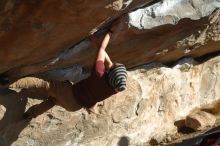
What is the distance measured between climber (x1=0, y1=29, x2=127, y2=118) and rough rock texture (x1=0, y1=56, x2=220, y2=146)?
14.3 inches

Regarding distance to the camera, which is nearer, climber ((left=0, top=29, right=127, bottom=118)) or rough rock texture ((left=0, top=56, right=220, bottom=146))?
climber ((left=0, top=29, right=127, bottom=118))

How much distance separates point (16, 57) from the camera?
5562mm

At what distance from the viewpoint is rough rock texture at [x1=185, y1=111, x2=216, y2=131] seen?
8.52m

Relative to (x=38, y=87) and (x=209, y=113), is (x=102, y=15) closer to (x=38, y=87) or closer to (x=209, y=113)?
(x=38, y=87)

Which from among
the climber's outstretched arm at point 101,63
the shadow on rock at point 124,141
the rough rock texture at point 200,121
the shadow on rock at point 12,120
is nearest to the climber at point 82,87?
the climber's outstretched arm at point 101,63

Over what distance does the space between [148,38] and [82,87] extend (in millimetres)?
1726

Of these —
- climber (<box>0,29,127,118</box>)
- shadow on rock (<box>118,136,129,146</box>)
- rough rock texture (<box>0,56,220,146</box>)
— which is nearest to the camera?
climber (<box>0,29,127,118</box>)

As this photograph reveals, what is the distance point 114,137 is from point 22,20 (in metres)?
3.45

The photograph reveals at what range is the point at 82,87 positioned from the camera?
5684mm

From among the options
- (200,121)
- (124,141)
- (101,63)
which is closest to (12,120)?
(101,63)

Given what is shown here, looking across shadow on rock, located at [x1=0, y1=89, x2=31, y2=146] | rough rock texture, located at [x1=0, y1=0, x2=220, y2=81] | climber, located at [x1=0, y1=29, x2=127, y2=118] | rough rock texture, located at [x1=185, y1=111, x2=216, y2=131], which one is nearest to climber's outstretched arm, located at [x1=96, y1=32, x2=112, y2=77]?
climber, located at [x1=0, y1=29, x2=127, y2=118]

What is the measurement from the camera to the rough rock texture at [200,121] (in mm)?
8516

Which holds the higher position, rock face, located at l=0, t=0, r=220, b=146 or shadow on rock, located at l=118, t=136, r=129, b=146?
rock face, located at l=0, t=0, r=220, b=146

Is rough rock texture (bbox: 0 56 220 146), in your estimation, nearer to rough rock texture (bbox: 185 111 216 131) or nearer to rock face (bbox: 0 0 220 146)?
rock face (bbox: 0 0 220 146)
